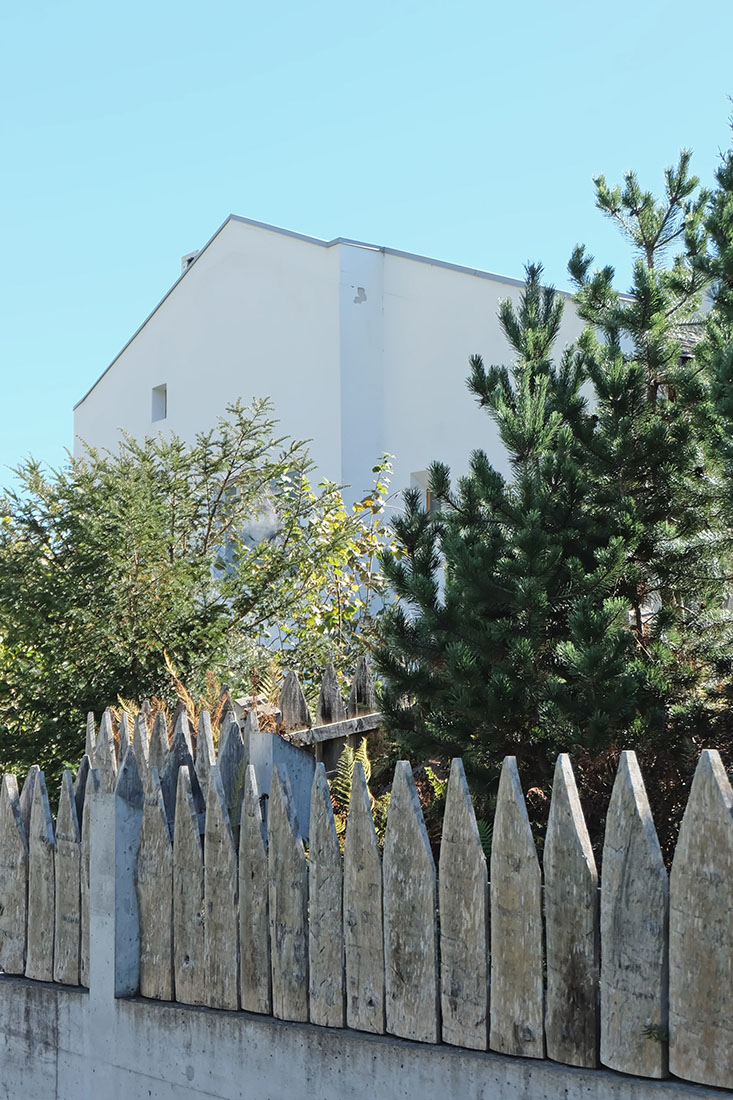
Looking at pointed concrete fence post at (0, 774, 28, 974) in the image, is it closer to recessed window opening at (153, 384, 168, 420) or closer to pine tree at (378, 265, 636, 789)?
pine tree at (378, 265, 636, 789)

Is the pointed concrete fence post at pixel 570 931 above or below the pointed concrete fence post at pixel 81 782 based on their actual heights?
below

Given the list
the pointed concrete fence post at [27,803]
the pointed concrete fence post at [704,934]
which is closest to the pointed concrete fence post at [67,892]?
the pointed concrete fence post at [27,803]

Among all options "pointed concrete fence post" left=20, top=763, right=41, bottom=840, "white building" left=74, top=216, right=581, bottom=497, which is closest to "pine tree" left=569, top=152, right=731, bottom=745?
"pointed concrete fence post" left=20, top=763, right=41, bottom=840

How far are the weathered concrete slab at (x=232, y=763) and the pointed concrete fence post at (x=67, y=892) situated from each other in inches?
23.3

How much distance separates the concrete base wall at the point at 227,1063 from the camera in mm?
3016

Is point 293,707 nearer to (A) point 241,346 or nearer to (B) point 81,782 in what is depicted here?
(B) point 81,782

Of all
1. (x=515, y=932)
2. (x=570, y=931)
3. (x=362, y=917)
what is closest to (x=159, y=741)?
(x=362, y=917)

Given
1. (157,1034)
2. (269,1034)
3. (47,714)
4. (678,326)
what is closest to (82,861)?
(157,1034)

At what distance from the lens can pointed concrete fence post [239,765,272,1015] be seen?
367 centimetres

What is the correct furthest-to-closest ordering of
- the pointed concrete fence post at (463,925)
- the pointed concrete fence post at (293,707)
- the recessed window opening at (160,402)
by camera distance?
the recessed window opening at (160,402) → the pointed concrete fence post at (293,707) → the pointed concrete fence post at (463,925)

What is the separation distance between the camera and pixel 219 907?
3.81 metres

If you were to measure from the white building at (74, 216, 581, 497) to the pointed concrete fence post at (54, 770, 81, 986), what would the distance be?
9748mm

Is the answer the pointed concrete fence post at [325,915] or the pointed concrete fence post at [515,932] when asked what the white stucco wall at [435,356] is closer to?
the pointed concrete fence post at [325,915]

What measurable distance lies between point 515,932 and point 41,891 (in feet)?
7.31
